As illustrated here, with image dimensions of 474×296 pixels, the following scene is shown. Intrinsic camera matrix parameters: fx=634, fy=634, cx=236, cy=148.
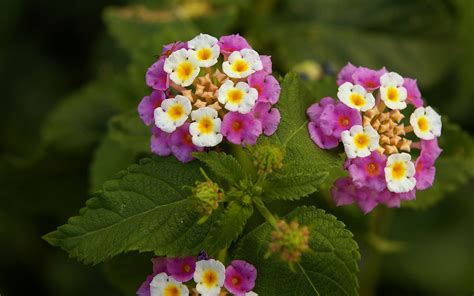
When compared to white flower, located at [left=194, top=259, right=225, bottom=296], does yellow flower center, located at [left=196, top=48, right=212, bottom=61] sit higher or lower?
higher

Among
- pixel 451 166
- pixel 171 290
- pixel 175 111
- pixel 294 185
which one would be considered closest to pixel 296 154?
pixel 294 185

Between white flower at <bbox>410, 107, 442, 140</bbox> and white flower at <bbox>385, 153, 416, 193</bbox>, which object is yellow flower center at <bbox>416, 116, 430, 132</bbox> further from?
white flower at <bbox>385, 153, 416, 193</bbox>

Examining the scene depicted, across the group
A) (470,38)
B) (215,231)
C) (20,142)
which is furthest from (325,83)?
(20,142)

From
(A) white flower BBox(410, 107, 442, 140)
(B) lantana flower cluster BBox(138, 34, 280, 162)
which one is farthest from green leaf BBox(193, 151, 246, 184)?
(A) white flower BBox(410, 107, 442, 140)

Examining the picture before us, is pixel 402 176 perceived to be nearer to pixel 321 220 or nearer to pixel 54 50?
pixel 321 220

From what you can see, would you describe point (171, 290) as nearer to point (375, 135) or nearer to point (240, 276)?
point (240, 276)

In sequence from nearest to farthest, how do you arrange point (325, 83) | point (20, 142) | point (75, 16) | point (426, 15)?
point (325, 83) < point (426, 15) < point (20, 142) < point (75, 16)

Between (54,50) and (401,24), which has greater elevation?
(54,50)
